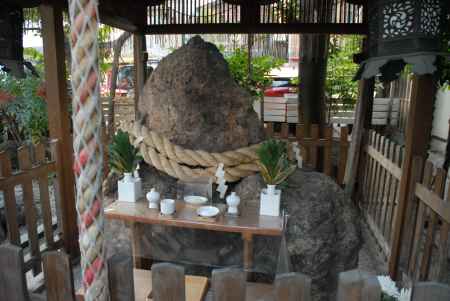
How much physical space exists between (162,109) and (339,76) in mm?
6525

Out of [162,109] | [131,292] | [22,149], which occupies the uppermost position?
[162,109]

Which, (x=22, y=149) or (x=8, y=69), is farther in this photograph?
(x=22, y=149)

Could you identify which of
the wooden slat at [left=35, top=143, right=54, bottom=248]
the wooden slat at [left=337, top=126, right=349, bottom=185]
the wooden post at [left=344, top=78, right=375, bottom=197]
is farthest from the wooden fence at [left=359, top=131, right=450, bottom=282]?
the wooden slat at [left=35, top=143, right=54, bottom=248]

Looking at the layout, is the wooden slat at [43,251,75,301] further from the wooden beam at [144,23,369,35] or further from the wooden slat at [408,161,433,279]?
the wooden beam at [144,23,369,35]

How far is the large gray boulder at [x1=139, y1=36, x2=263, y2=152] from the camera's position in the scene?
3.05 metres

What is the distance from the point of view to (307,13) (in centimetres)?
398

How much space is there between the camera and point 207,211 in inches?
96.2

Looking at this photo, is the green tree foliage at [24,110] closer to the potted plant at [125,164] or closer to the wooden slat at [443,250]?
the potted plant at [125,164]

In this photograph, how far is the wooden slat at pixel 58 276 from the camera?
3.66ft

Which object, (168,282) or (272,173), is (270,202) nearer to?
(272,173)

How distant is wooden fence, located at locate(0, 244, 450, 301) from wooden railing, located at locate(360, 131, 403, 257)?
2542 millimetres

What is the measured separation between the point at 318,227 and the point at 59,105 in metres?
2.26

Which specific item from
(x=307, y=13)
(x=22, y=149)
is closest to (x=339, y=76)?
(x=307, y=13)

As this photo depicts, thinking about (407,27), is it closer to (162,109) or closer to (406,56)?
(406,56)
